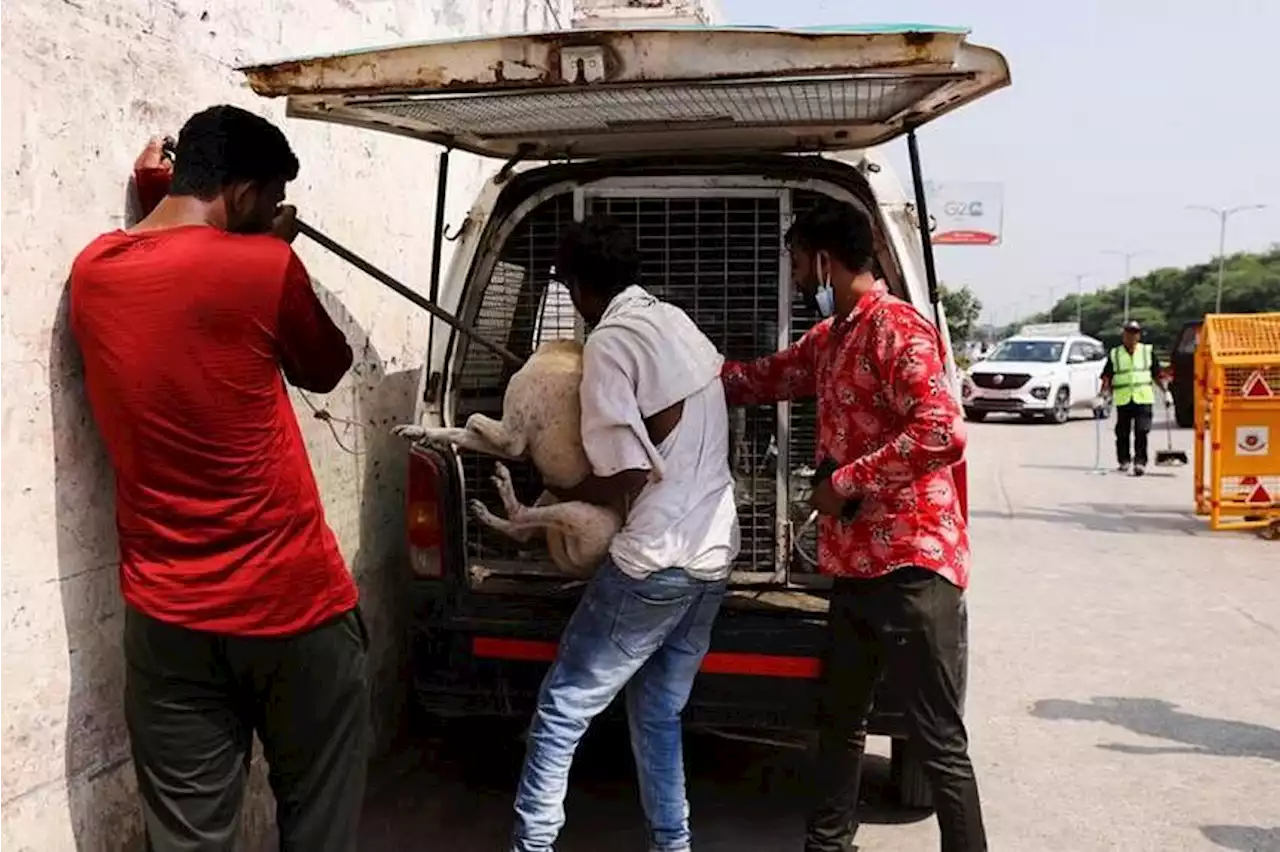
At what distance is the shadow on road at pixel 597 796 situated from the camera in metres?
4.29

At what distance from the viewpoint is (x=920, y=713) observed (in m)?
3.46

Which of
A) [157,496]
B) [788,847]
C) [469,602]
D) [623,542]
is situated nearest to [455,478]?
[469,602]

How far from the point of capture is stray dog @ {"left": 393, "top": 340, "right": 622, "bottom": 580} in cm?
350

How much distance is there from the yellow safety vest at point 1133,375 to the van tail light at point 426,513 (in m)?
12.2

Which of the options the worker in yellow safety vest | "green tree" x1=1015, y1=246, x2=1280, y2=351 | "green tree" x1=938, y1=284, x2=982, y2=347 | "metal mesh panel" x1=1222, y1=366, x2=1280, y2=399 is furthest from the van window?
"green tree" x1=1015, y1=246, x2=1280, y2=351

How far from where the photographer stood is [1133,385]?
47.4 ft

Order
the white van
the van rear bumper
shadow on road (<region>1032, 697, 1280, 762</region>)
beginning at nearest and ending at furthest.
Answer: the white van
the van rear bumper
shadow on road (<region>1032, 697, 1280, 762</region>)

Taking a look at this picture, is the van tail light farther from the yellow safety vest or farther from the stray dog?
the yellow safety vest

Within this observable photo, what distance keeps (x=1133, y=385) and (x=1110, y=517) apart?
306cm

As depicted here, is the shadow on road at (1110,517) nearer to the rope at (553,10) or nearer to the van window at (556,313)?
the rope at (553,10)

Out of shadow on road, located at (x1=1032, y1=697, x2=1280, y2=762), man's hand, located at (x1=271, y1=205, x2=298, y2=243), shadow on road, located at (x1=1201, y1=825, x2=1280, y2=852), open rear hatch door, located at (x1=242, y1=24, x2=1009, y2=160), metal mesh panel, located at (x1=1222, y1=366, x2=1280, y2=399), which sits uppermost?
open rear hatch door, located at (x1=242, y1=24, x2=1009, y2=160)

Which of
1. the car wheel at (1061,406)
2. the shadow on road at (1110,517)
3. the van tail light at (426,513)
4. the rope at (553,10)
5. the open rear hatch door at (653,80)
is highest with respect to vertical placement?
the rope at (553,10)

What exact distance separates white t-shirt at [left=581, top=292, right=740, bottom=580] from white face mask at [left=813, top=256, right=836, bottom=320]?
39 centimetres

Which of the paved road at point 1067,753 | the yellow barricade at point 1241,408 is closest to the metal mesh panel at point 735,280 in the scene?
the paved road at point 1067,753
